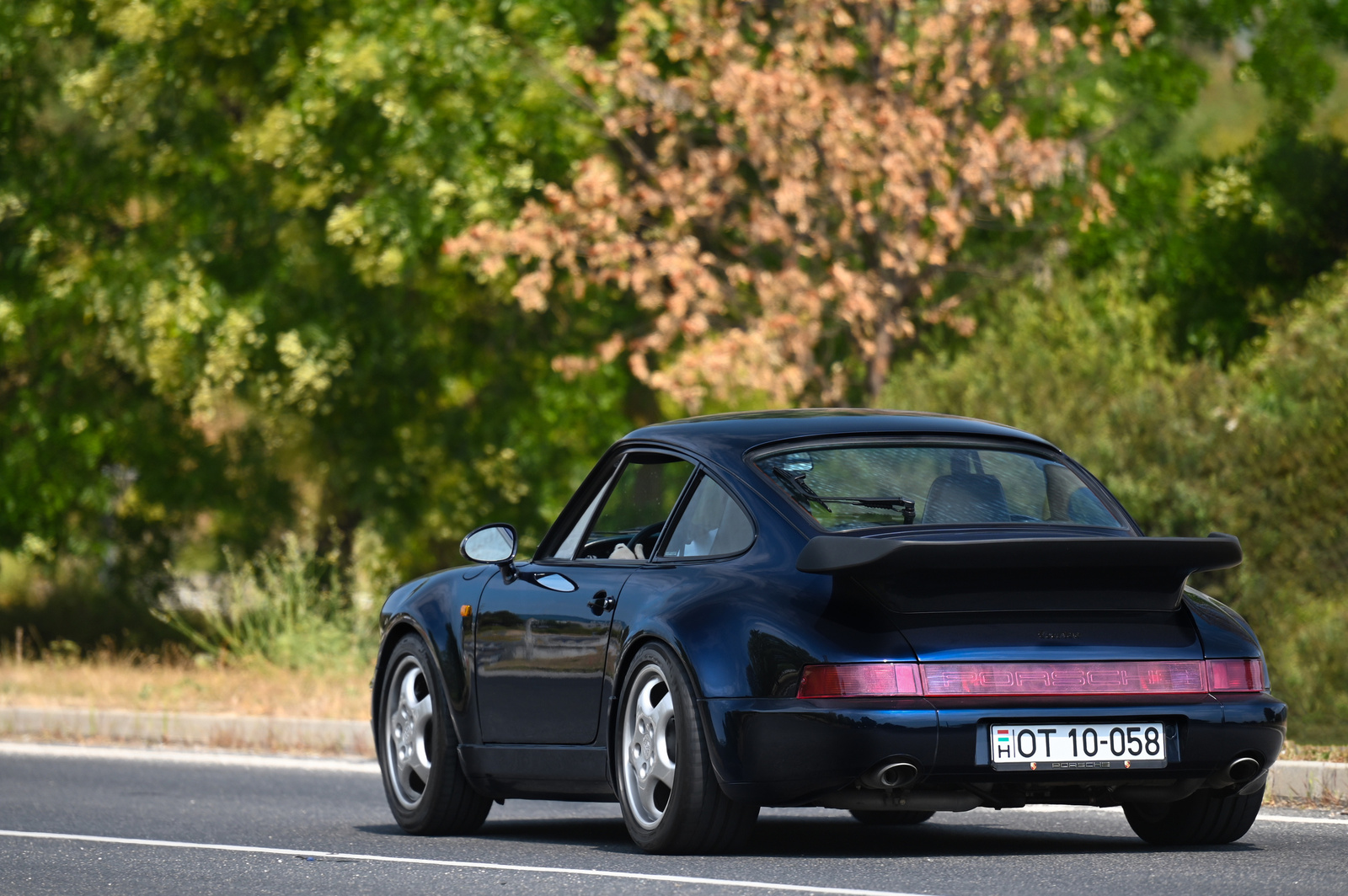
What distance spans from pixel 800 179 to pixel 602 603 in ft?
40.9

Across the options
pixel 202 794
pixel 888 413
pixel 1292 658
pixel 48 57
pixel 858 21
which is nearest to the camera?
pixel 888 413

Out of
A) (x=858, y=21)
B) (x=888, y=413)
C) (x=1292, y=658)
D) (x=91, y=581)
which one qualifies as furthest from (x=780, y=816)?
(x=91, y=581)

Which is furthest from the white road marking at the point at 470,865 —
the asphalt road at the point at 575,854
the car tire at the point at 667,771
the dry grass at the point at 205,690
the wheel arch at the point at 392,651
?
the dry grass at the point at 205,690

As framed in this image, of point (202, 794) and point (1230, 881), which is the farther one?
point (202, 794)

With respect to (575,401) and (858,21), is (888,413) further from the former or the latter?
(575,401)

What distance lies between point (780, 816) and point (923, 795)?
290cm

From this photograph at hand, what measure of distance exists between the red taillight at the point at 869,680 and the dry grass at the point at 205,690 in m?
8.55

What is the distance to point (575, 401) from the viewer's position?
25328mm

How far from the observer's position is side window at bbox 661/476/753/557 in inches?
298

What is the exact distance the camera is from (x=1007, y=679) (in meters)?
6.99

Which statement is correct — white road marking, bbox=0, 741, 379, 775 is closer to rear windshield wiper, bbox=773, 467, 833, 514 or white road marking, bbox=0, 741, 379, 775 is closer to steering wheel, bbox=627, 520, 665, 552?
steering wheel, bbox=627, 520, 665, 552

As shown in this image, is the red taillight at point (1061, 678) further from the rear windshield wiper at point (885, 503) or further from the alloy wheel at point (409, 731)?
the alloy wheel at point (409, 731)

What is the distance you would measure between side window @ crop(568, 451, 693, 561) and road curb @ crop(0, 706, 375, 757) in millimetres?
6092

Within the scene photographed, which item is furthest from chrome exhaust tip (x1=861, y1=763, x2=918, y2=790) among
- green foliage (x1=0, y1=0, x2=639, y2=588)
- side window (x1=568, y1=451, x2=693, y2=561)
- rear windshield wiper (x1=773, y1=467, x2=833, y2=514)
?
green foliage (x1=0, y1=0, x2=639, y2=588)
